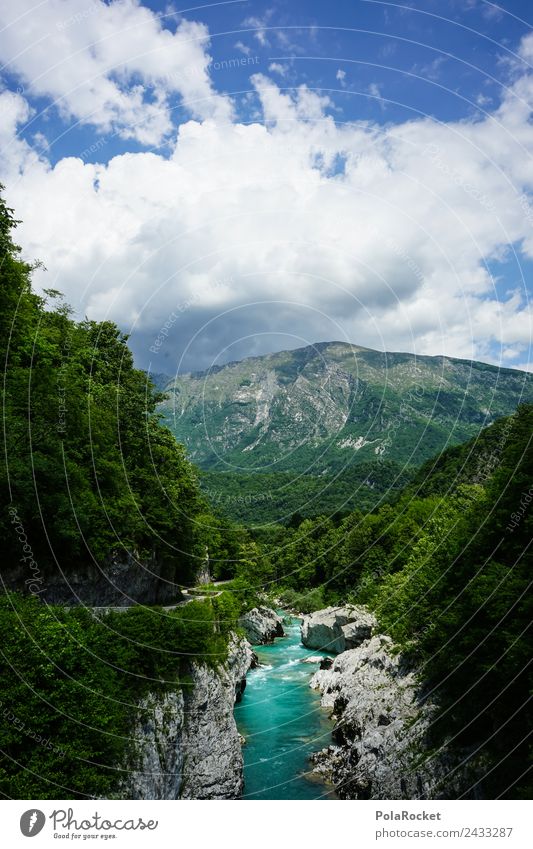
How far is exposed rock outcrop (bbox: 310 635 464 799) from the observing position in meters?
23.4

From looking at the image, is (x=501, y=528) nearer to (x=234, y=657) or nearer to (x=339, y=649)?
(x=234, y=657)

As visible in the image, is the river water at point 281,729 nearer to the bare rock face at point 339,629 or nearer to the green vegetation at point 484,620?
the bare rock face at point 339,629

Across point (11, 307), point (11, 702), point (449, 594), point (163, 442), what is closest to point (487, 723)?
point (449, 594)

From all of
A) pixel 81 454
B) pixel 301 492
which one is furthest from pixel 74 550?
pixel 301 492

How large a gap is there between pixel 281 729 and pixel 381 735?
1072 centimetres

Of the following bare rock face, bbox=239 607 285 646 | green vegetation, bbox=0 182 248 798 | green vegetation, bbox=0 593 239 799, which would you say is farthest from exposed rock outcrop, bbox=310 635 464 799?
bare rock face, bbox=239 607 285 646

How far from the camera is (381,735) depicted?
28000mm

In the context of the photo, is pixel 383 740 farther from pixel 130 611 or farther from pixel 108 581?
pixel 108 581

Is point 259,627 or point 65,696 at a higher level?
point 65,696

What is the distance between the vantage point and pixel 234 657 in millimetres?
39406

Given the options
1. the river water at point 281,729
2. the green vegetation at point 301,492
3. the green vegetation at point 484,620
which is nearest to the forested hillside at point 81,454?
the river water at point 281,729

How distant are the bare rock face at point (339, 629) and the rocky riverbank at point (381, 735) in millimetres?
10417

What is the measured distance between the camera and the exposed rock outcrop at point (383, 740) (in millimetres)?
23375
